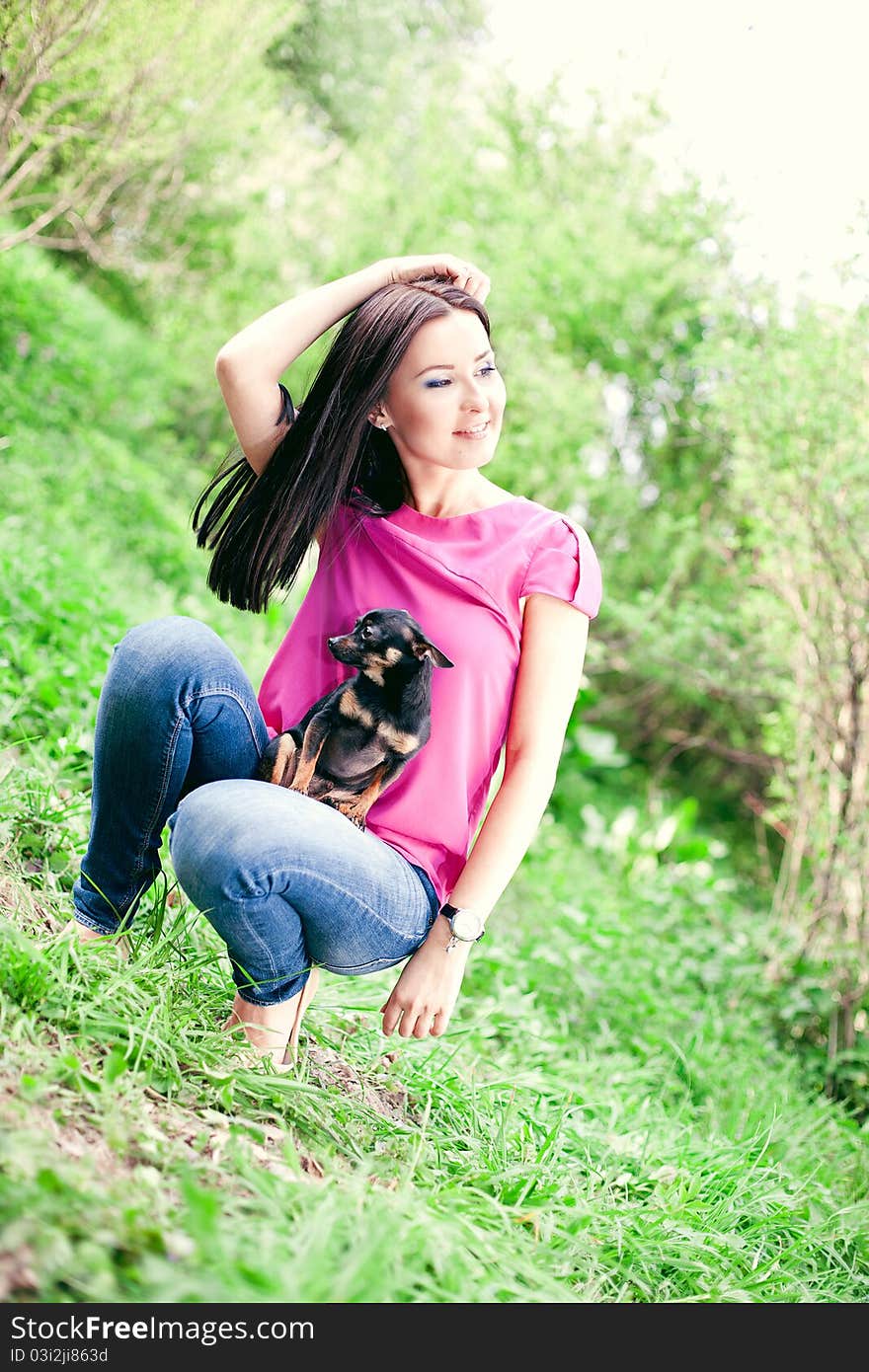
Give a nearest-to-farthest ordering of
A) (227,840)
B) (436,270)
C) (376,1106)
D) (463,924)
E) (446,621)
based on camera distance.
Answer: (227,840) → (463,924) → (446,621) → (436,270) → (376,1106)

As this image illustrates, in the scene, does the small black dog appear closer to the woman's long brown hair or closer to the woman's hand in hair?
the woman's long brown hair

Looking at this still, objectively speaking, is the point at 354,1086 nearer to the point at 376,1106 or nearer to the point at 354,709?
the point at 376,1106

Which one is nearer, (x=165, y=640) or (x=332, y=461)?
(x=165, y=640)

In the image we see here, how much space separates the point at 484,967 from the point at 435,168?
587cm

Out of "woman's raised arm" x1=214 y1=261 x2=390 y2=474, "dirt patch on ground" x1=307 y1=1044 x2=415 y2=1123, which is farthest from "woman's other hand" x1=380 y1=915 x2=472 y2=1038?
"woman's raised arm" x1=214 y1=261 x2=390 y2=474

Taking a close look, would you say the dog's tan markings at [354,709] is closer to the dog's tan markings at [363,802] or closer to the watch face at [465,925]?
the dog's tan markings at [363,802]

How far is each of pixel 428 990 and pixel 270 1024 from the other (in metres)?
0.31

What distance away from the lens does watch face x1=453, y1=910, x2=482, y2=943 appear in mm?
2068

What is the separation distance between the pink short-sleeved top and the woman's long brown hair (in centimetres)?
8

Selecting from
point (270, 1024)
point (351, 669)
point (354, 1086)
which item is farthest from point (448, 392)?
point (354, 1086)

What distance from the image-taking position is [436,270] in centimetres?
235

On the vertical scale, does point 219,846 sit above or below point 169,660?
below

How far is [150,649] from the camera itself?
2.11 m
